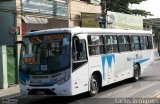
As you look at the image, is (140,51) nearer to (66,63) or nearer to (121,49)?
(121,49)

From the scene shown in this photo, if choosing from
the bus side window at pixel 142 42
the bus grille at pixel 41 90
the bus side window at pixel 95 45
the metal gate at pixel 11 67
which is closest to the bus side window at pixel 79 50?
the bus side window at pixel 95 45

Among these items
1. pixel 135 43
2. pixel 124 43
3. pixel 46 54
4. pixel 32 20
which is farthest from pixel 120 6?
pixel 46 54

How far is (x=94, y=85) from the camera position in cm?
1384

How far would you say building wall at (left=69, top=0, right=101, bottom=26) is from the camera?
94.5 ft

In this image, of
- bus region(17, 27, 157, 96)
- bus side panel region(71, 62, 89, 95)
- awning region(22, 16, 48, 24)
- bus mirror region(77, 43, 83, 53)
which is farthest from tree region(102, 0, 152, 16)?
bus mirror region(77, 43, 83, 53)

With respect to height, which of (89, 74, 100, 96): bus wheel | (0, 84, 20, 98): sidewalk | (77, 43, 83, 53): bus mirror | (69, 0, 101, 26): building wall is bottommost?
(0, 84, 20, 98): sidewalk

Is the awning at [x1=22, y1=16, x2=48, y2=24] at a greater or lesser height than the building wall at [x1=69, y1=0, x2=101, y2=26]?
lesser

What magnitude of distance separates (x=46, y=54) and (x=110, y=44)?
400 cm

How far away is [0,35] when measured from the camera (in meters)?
23.4

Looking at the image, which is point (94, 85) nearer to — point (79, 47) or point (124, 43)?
point (79, 47)

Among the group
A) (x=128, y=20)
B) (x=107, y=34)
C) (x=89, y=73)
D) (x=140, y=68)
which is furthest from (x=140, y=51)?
(x=128, y=20)

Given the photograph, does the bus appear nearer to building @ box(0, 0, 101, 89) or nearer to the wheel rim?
the wheel rim

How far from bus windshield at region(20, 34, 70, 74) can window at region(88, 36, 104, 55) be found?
1570 mm

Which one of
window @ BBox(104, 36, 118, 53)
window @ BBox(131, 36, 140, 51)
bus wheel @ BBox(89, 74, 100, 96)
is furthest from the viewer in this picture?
window @ BBox(131, 36, 140, 51)
